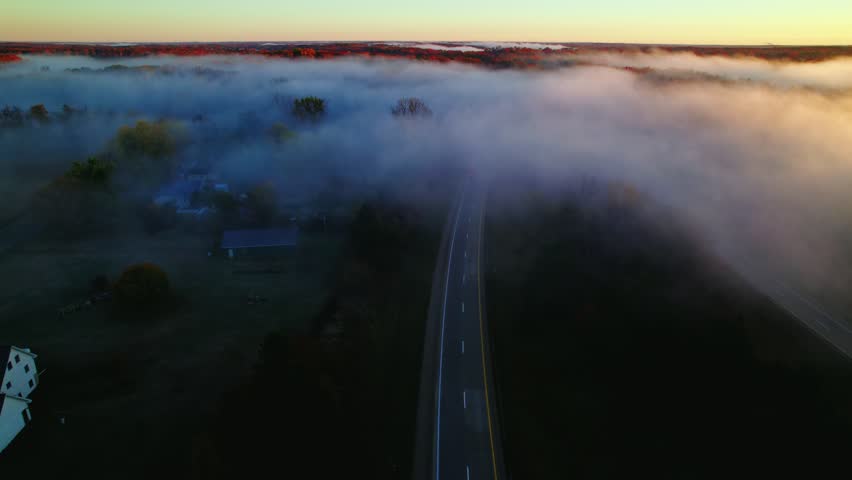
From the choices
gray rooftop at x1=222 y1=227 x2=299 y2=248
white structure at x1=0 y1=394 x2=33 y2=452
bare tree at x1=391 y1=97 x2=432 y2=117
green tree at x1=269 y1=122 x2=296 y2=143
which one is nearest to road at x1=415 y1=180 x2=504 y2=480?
gray rooftop at x1=222 y1=227 x2=299 y2=248

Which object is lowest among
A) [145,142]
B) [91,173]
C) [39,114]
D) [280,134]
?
[91,173]

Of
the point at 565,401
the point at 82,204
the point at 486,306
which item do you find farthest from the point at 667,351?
the point at 82,204

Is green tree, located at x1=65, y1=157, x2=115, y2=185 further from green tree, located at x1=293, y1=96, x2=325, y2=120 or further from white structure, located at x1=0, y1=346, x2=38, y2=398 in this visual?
green tree, located at x1=293, y1=96, x2=325, y2=120

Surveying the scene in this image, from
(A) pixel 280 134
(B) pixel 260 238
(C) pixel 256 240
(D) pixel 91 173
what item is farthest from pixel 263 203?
(A) pixel 280 134

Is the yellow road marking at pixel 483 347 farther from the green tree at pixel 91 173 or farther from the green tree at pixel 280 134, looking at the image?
the green tree at pixel 91 173

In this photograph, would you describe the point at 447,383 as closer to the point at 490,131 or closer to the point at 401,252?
the point at 401,252

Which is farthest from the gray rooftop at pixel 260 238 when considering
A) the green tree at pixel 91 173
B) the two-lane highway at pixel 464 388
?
the green tree at pixel 91 173

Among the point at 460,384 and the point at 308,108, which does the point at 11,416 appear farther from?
the point at 308,108
